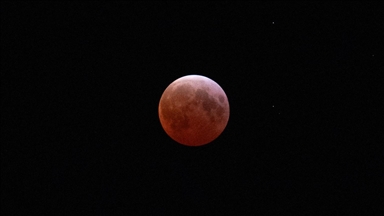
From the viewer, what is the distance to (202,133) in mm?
4977

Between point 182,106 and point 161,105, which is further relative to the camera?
point 161,105

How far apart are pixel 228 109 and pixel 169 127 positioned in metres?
1.08

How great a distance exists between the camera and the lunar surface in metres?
4.86

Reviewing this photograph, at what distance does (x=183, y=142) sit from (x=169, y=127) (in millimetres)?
367

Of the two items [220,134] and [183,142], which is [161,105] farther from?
[220,134]

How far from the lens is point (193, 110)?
483 cm

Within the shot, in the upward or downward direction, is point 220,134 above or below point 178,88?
below

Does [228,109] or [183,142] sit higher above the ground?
[228,109]

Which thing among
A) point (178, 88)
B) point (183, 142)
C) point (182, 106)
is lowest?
point (183, 142)

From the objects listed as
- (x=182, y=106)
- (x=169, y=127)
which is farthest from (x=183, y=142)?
(x=182, y=106)

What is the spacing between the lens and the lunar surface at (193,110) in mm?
4855

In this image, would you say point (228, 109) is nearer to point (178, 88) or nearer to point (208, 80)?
point (208, 80)

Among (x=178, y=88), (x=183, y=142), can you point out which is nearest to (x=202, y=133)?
(x=183, y=142)

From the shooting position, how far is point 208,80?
521 cm
